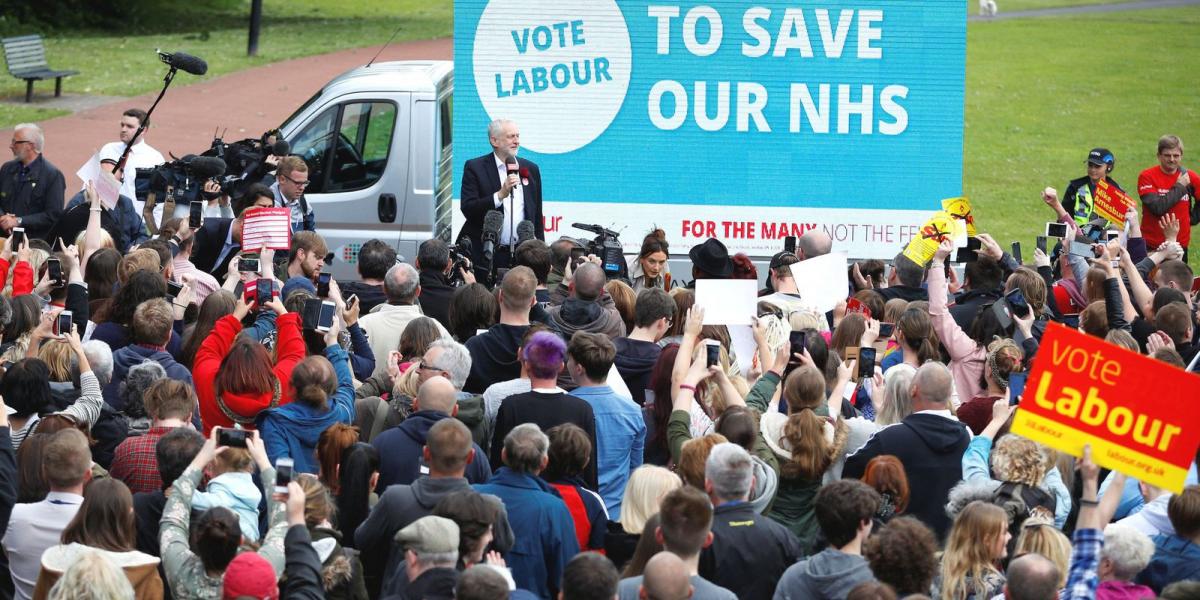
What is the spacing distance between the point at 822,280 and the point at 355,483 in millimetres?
3349

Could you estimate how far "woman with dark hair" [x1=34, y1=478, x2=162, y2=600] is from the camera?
18.7ft

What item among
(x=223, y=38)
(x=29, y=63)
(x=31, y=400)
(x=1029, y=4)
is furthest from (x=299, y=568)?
(x=1029, y=4)

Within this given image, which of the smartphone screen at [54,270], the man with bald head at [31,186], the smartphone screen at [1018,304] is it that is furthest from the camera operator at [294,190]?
the smartphone screen at [1018,304]

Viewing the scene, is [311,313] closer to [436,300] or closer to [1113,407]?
[436,300]

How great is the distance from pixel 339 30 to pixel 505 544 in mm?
30468

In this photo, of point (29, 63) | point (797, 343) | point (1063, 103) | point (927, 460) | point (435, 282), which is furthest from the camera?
point (1063, 103)

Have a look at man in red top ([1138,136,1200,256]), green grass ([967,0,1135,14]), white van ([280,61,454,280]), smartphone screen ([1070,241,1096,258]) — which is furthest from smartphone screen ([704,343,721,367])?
green grass ([967,0,1135,14])

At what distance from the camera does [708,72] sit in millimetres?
11836

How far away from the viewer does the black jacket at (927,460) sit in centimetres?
682

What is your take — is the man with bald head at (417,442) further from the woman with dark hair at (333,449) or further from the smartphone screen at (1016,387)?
the smartphone screen at (1016,387)

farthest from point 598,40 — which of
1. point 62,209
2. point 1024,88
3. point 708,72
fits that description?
point 1024,88

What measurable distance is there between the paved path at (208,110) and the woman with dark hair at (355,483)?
45.1 ft

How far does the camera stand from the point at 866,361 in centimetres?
779

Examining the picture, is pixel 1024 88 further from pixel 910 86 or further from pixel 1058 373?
pixel 1058 373
